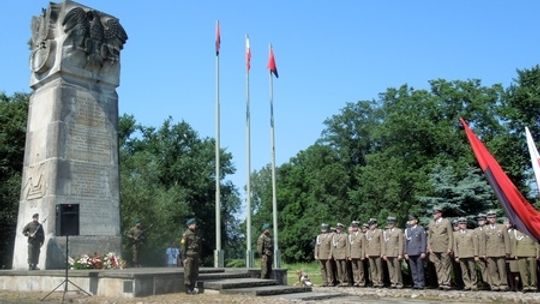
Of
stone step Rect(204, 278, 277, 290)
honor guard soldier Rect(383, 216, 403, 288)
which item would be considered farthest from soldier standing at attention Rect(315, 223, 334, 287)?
stone step Rect(204, 278, 277, 290)

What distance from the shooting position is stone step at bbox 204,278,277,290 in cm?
1100

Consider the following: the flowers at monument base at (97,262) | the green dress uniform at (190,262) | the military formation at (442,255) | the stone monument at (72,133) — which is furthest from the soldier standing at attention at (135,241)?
the military formation at (442,255)

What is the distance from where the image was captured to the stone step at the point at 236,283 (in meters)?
11.0

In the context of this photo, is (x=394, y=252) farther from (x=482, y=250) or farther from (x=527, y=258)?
(x=527, y=258)

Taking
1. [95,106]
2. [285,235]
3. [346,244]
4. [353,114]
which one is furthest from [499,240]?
[285,235]

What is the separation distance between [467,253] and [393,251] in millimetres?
1656

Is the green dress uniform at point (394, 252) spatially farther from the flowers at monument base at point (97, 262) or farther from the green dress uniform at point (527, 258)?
the flowers at monument base at point (97, 262)

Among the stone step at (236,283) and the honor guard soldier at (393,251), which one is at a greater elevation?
the honor guard soldier at (393,251)

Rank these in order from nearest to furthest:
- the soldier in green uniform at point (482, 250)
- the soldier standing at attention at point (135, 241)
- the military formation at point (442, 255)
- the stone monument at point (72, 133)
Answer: the military formation at point (442, 255)
the soldier in green uniform at point (482, 250)
the stone monument at point (72, 133)
the soldier standing at attention at point (135, 241)

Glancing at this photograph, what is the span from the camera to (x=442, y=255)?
13133 millimetres

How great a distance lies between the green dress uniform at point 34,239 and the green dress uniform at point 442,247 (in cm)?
852

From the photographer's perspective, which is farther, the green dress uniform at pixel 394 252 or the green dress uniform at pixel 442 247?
the green dress uniform at pixel 394 252

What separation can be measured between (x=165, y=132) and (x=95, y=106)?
3555 cm

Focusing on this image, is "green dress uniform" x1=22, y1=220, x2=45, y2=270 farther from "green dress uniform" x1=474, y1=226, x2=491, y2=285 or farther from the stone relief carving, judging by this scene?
"green dress uniform" x1=474, y1=226, x2=491, y2=285
